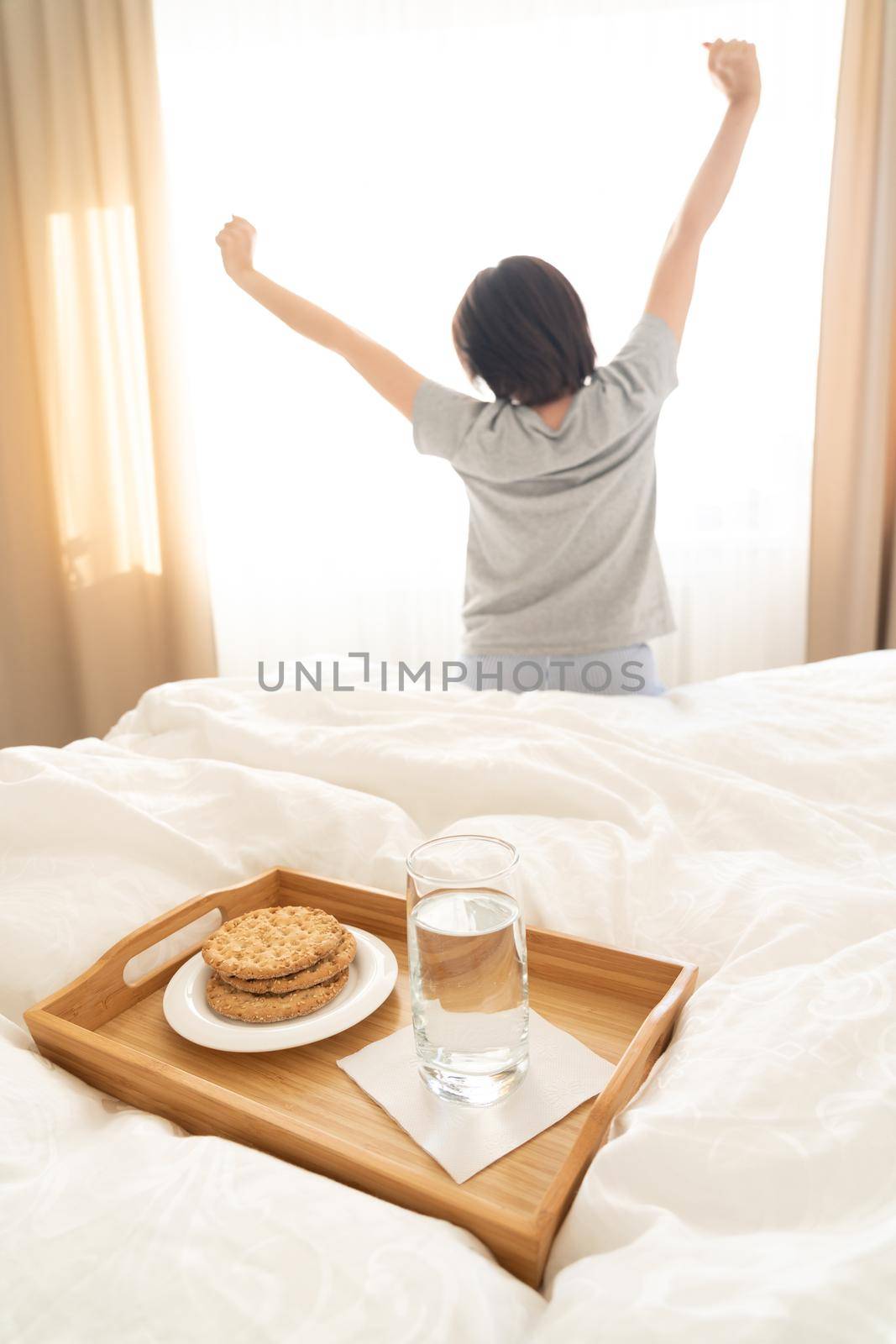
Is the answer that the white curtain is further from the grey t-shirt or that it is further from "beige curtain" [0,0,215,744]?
the grey t-shirt

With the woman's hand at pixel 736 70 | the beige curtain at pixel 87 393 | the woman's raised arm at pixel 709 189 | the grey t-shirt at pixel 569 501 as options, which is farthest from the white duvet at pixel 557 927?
the beige curtain at pixel 87 393

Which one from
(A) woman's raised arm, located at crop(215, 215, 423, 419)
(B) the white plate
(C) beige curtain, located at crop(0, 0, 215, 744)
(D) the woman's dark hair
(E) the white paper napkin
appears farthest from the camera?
(C) beige curtain, located at crop(0, 0, 215, 744)

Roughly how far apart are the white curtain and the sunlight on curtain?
20 centimetres

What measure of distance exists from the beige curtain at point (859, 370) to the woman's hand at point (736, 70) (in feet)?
3.84

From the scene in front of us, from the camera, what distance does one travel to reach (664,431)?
2.93 metres

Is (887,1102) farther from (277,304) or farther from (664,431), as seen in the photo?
(664,431)

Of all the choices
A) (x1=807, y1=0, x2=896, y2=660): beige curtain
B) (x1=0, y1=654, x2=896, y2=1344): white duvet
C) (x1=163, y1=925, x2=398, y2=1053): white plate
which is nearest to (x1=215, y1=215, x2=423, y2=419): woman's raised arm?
(x1=0, y1=654, x2=896, y2=1344): white duvet

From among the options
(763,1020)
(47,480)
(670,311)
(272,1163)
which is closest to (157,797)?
(272,1163)

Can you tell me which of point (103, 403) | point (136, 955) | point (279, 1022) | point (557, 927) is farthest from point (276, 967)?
point (103, 403)

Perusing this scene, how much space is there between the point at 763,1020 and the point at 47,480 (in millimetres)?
3162

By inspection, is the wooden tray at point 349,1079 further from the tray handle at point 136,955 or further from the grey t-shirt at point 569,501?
the grey t-shirt at point 569,501

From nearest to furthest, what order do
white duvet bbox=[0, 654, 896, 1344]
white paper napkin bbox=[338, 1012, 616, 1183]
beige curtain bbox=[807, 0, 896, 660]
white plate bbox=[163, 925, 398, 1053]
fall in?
white duvet bbox=[0, 654, 896, 1344] → white paper napkin bbox=[338, 1012, 616, 1183] → white plate bbox=[163, 925, 398, 1053] → beige curtain bbox=[807, 0, 896, 660]

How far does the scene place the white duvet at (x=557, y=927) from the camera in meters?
0.46

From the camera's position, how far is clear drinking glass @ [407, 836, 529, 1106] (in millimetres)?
628
